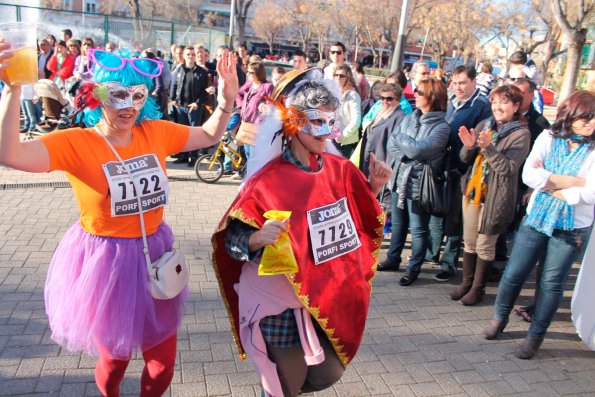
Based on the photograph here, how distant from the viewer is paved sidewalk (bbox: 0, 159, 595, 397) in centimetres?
322

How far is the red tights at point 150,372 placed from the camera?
2602 millimetres

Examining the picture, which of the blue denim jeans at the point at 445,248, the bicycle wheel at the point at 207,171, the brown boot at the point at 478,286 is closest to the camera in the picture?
the brown boot at the point at 478,286

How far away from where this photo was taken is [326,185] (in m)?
2.43

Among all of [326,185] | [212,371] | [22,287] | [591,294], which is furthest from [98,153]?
[591,294]

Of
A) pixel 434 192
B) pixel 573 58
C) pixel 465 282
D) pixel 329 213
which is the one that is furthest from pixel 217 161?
pixel 573 58

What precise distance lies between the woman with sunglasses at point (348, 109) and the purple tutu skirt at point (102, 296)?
4175 mm

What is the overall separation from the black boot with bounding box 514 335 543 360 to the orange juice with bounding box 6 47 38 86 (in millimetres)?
3652

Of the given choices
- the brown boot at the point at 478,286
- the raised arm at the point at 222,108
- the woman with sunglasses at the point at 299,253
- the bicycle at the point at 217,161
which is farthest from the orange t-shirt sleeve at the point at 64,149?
the bicycle at the point at 217,161

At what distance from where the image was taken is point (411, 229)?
4.92 metres

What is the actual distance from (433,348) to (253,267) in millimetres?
2094

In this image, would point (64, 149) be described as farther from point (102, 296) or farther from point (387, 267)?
point (387, 267)

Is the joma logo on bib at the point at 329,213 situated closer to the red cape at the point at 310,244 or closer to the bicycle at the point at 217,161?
the red cape at the point at 310,244

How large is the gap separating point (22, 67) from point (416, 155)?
11.0ft

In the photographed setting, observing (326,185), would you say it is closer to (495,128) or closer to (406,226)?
(495,128)
